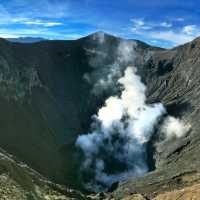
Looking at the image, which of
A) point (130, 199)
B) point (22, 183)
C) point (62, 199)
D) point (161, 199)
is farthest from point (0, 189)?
point (161, 199)

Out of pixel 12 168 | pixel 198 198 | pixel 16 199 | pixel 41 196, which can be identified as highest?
pixel 198 198

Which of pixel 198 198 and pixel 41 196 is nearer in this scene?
pixel 41 196

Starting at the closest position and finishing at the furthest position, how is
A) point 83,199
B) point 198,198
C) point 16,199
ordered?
point 16,199, point 83,199, point 198,198

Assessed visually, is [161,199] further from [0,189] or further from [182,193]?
[0,189]

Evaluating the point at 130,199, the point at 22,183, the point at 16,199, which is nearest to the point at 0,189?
the point at 16,199

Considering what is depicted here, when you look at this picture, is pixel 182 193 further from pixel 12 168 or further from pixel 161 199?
pixel 12 168

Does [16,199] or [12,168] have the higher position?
[12,168]

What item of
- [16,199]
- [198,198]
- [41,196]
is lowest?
[16,199]

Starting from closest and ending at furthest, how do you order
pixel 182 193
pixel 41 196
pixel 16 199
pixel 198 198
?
pixel 16 199 < pixel 41 196 < pixel 198 198 < pixel 182 193

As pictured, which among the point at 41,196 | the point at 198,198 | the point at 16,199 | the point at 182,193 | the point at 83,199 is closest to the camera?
the point at 16,199
